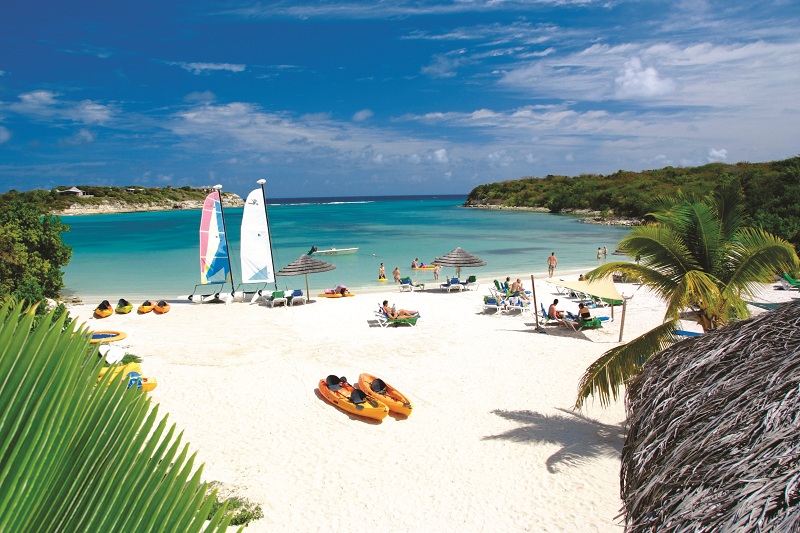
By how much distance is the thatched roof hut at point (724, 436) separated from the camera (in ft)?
8.95

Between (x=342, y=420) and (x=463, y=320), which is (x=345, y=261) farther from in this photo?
(x=342, y=420)

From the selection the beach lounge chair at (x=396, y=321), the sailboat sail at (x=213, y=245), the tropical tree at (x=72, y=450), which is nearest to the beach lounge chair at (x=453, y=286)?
the beach lounge chair at (x=396, y=321)

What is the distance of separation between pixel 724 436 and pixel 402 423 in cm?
587

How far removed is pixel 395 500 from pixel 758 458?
455 centimetres

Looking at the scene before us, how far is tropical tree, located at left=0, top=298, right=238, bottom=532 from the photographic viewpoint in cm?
89

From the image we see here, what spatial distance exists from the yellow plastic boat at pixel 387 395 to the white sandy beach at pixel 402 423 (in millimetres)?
260

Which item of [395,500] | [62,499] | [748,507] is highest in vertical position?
[62,499]

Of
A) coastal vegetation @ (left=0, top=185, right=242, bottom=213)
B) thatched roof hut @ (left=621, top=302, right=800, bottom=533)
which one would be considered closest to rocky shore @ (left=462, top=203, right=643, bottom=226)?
thatched roof hut @ (left=621, top=302, right=800, bottom=533)

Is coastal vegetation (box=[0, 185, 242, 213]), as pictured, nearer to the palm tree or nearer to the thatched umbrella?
the thatched umbrella

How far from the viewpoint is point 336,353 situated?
39.3 ft

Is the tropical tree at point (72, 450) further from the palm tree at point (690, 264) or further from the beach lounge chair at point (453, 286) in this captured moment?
the beach lounge chair at point (453, 286)

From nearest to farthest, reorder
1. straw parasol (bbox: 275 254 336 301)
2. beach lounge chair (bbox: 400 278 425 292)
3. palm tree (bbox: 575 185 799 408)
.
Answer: palm tree (bbox: 575 185 799 408)
straw parasol (bbox: 275 254 336 301)
beach lounge chair (bbox: 400 278 425 292)

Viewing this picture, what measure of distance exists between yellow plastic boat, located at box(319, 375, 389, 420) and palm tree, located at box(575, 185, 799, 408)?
3.27m

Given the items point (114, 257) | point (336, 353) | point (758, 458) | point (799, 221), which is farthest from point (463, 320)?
point (114, 257)
